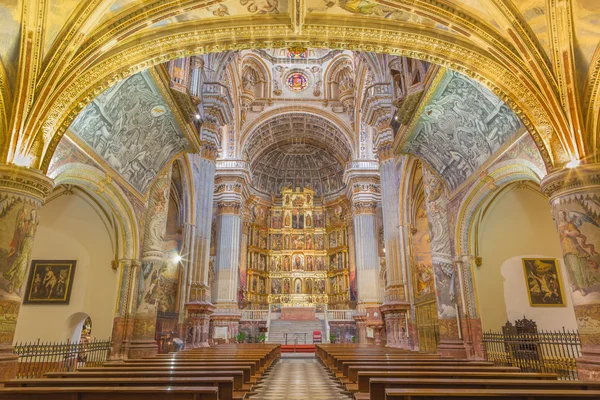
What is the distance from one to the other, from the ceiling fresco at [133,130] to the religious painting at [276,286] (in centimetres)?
2301

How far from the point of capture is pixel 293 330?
26.4 m

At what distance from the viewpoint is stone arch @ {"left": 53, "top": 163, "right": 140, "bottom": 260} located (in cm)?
944

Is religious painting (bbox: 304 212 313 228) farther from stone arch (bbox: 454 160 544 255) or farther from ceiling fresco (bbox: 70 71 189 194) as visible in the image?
stone arch (bbox: 454 160 544 255)

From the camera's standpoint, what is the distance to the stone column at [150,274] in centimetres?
1152

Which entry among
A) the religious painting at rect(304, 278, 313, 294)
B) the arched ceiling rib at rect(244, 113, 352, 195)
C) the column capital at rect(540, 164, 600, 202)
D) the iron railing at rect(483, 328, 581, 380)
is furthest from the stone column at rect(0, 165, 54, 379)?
the religious painting at rect(304, 278, 313, 294)

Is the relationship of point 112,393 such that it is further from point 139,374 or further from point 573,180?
point 573,180

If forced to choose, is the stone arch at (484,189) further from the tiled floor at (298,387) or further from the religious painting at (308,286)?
the religious painting at (308,286)

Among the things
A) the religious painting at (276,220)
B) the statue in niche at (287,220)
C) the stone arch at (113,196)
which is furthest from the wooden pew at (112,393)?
the religious painting at (276,220)

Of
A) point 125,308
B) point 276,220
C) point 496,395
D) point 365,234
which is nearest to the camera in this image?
point 496,395

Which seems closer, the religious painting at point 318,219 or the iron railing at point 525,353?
the iron railing at point 525,353

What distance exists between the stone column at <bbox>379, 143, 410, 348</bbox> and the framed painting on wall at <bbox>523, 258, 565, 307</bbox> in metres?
5.10

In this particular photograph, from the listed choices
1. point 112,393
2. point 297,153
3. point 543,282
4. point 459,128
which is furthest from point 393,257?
point 297,153

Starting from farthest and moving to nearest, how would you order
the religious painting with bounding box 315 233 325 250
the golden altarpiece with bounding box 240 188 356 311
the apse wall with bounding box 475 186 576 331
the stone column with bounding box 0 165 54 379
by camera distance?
the religious painting with bounding box 315 233 325 250 < the golden altarpiece with bounding box 240 188 356 311 < the apse wall with bounding box 475 186 576 331 < the stone column with bounding box 0 165 54 379

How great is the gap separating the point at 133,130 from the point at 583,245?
10.2m
